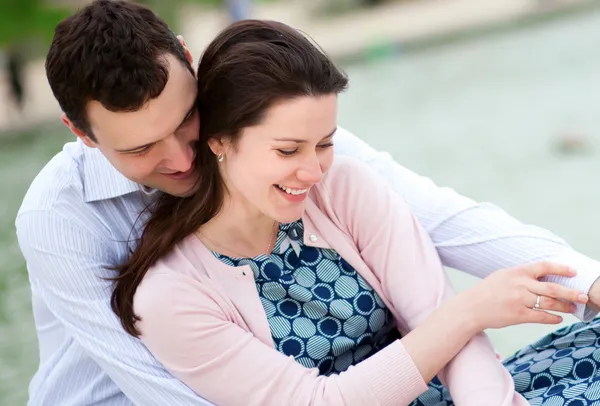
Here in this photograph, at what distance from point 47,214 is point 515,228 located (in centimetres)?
91

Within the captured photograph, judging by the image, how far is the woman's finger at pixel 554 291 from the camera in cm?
153

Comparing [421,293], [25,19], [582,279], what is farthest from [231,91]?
[25,19]

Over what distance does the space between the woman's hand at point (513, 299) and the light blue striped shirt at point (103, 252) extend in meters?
0.08

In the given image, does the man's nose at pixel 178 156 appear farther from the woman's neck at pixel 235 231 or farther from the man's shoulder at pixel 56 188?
the man's shoulder at pixel 56 188

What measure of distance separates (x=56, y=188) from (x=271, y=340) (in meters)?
0.52

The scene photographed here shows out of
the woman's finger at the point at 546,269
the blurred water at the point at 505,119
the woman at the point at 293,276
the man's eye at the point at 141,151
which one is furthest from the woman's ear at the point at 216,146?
the blurred water at the point at 505,119

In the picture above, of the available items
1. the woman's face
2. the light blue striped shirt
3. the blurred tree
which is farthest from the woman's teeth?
the blurred tree

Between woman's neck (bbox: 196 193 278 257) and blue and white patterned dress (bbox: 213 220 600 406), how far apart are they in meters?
0.02

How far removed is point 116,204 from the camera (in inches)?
70.0

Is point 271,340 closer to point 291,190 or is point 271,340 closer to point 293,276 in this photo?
point 293,276

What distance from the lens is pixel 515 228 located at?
5.71 ft

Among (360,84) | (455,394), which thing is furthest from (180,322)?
(360,84)

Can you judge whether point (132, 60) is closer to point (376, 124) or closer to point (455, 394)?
point (455, 394)

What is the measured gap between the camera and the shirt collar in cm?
174
